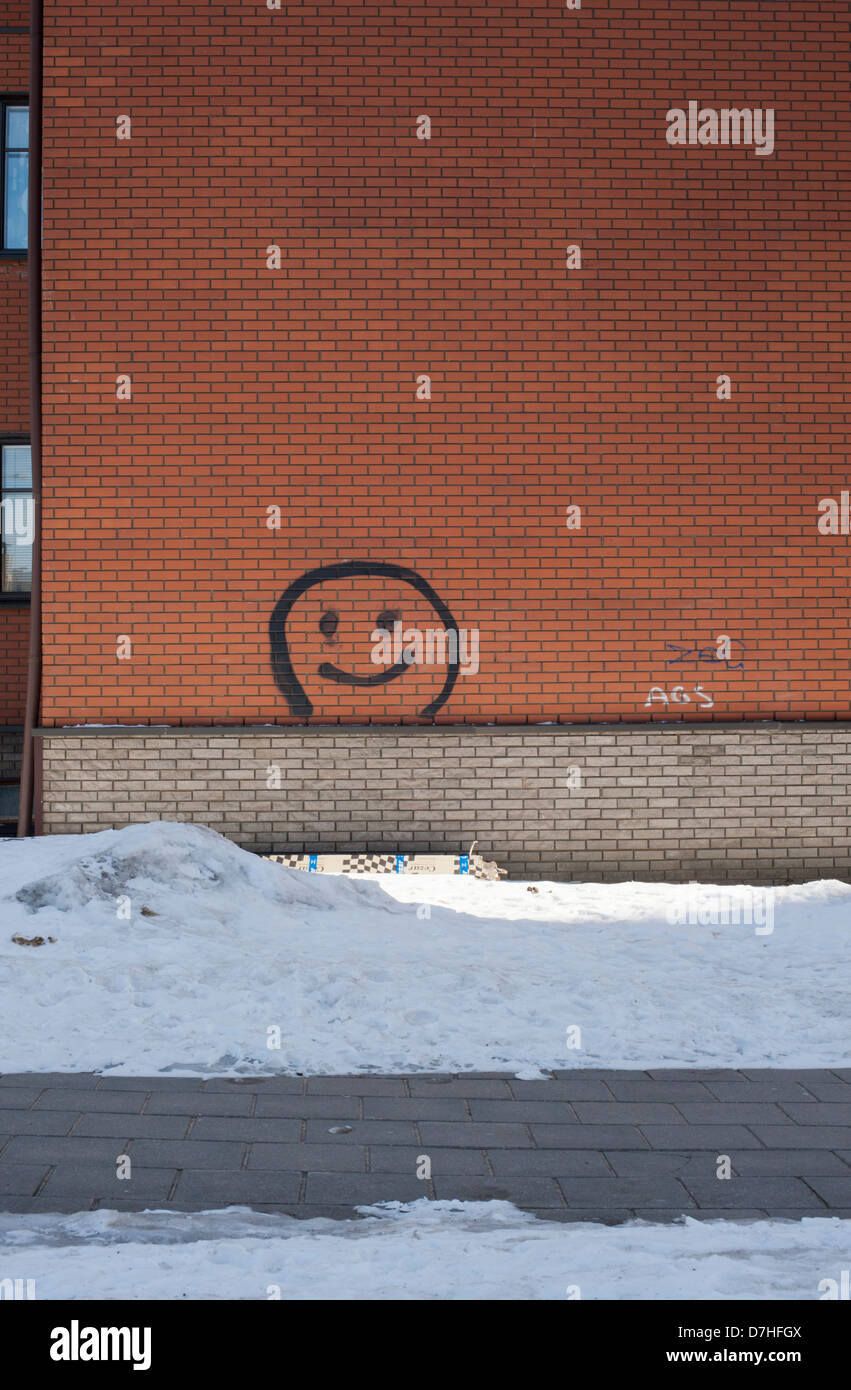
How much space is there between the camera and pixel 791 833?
9016 millimetres

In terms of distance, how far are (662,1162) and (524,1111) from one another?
669mm

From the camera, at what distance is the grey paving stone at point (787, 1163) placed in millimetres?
3695

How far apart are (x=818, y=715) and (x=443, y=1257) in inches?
280

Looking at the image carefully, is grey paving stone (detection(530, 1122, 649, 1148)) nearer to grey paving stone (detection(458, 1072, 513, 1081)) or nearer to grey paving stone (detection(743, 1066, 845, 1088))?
grey paving stone (detection(458, 1072, 513, 1081))

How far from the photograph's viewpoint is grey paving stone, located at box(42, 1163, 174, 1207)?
3.42 meters

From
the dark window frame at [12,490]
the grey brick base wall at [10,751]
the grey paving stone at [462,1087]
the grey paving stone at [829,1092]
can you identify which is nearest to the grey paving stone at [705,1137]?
the grey paving stone at [829,1092]

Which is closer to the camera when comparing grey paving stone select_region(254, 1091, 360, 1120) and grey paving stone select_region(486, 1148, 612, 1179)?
grey paving stone select_region(486, 1148, 612, 1179)

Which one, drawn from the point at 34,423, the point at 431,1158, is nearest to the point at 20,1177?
the point at 431,1158

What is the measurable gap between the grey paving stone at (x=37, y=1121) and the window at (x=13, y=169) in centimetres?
969

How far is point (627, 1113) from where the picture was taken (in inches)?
169

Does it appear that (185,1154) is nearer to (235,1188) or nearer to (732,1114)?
(235,1188)

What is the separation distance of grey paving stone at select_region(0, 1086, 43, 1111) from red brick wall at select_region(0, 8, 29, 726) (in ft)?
22.8

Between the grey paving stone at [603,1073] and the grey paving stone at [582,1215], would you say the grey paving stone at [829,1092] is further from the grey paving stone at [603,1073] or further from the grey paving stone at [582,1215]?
the grey paving stone at [582,1215]

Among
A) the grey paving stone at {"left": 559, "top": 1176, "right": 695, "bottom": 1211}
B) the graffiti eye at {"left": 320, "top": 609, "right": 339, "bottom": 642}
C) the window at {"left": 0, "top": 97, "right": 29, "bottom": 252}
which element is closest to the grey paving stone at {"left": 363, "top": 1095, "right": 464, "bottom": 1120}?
the grey paving stone at {"left": 559, "top": 1176, "right": 695, "bottom": 1211}
